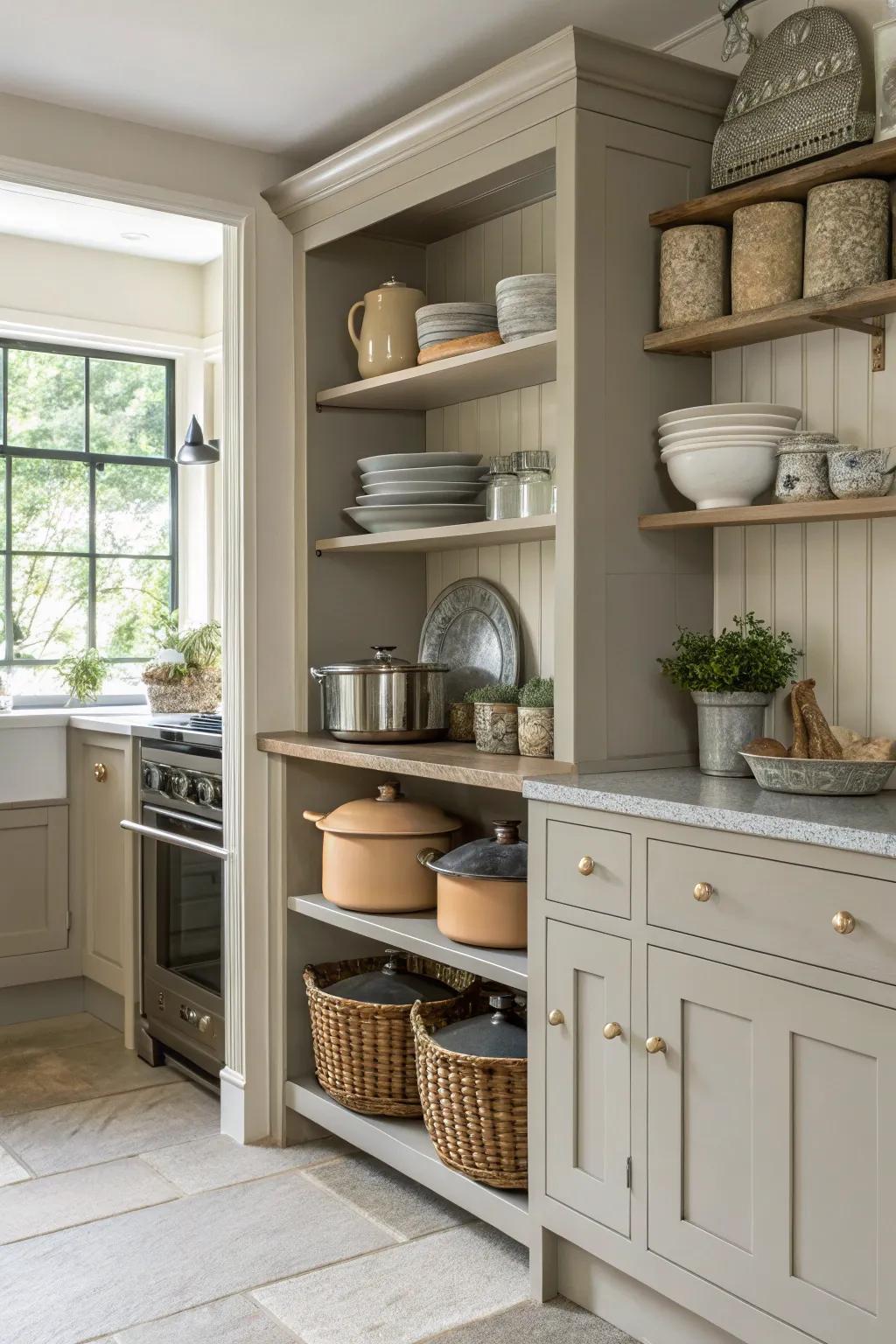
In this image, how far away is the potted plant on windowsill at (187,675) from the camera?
4219mm

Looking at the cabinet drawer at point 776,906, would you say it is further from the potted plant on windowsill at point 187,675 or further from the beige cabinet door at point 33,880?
the beige cabinet door at point 33,880

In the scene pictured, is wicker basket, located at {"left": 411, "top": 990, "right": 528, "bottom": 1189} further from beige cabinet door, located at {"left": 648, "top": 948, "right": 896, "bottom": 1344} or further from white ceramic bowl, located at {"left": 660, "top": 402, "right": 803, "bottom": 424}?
white ceramic bowl, located at {"left": 660, "top": 402, "right": 803, "bottom": 424}

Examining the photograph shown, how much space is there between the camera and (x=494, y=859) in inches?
100.0

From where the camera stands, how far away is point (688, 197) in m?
2.54

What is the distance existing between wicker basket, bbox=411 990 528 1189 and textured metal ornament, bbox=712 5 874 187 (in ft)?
5.82

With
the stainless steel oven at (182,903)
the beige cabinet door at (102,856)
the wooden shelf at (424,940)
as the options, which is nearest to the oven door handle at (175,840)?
the stainless steel oven at (182,903)

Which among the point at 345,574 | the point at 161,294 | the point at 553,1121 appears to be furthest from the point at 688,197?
the point at 161,294

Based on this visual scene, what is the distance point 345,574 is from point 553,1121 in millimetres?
1541

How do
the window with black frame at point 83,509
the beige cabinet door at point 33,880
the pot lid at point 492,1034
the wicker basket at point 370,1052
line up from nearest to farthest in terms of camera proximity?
1. the pot lid at point 492,1034
2. the wicker basket at point 370,1052
3. the beige cabinet door at point 33,880
4. the window with black frame at point 83,509

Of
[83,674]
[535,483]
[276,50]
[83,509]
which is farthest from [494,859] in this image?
[83,509]

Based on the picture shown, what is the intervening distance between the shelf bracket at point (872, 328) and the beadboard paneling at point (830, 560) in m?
0.01

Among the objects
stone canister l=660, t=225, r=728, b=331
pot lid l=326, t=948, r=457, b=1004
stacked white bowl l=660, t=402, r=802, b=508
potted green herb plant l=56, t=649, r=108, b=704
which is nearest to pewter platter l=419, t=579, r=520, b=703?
pot lid l=326, t=948, r=457, b=1004

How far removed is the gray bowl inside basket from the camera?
205 centimetres

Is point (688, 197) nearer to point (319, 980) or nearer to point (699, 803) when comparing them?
point (699, 803)
